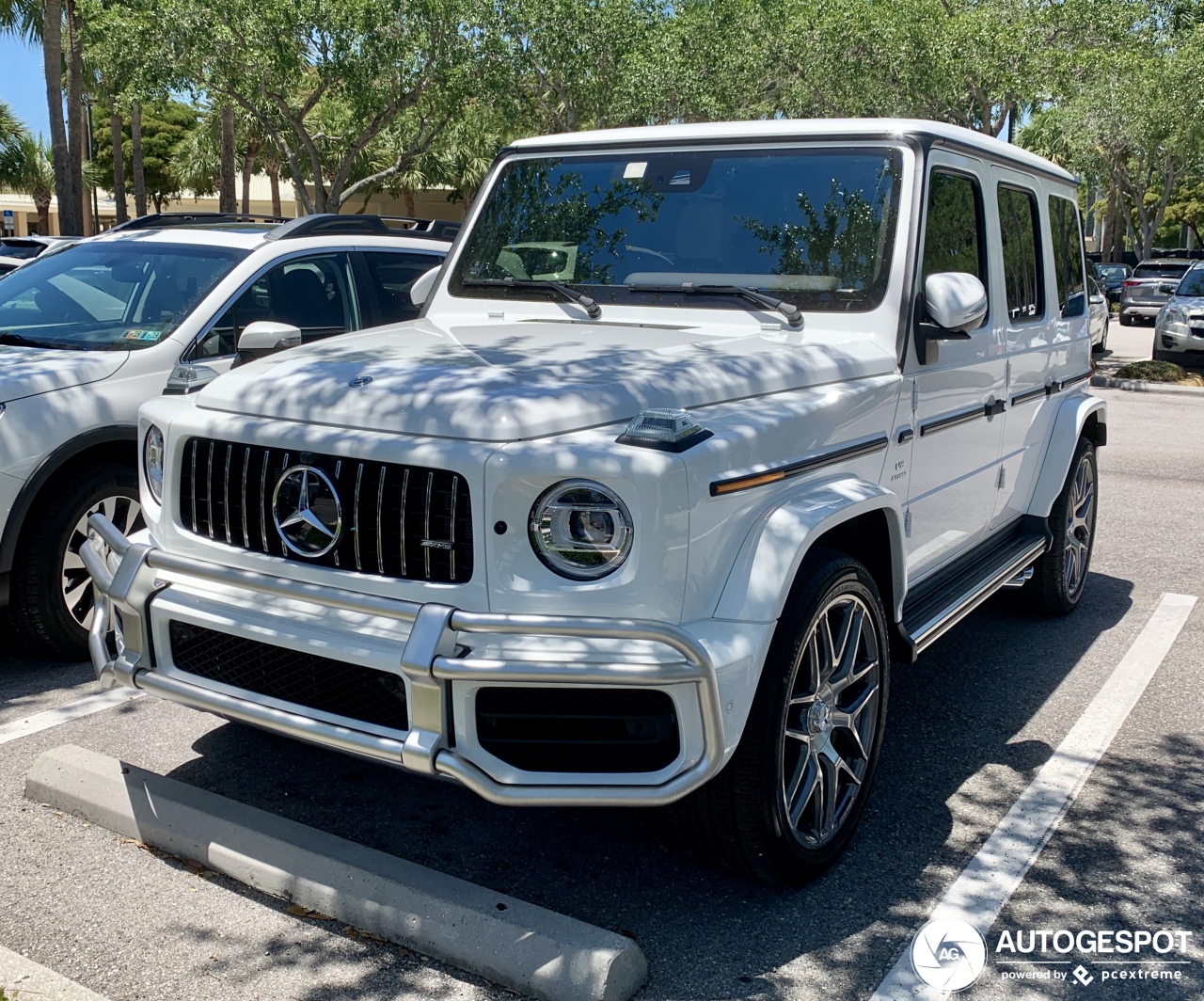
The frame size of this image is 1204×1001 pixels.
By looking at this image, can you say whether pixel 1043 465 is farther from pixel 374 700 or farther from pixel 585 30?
pixel 585 30

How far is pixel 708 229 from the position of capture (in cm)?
446

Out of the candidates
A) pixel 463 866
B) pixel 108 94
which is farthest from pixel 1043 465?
pixel 108 94

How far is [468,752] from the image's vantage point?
9.77ft

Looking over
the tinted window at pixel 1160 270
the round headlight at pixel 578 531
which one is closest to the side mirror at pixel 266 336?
the round headlight at pixel 578 531

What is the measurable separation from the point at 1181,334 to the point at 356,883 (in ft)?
58.2

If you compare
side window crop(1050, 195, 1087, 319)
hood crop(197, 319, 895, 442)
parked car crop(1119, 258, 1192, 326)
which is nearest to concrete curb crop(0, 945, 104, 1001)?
hood crop(197, 319, 895, 442)

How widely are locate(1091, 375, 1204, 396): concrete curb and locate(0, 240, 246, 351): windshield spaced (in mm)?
13424

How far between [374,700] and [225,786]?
4.64 feet

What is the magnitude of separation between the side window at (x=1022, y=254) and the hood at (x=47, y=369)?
379 cm

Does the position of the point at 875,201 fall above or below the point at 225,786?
above

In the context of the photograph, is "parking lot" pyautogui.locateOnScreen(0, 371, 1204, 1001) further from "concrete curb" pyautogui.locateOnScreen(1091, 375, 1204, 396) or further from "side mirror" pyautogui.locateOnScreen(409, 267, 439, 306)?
"concrete curb" pyautogui.locateOnScreen(1091, 375, 1204, 396)

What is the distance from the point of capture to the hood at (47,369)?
5172 mm

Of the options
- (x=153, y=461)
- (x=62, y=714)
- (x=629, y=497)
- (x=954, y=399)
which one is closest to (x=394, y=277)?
(x=62, y=714)

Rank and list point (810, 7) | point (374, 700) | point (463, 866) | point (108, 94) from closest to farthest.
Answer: point (374, 700)
point (463, 866)
point (810, 7)
point (108, 94)
